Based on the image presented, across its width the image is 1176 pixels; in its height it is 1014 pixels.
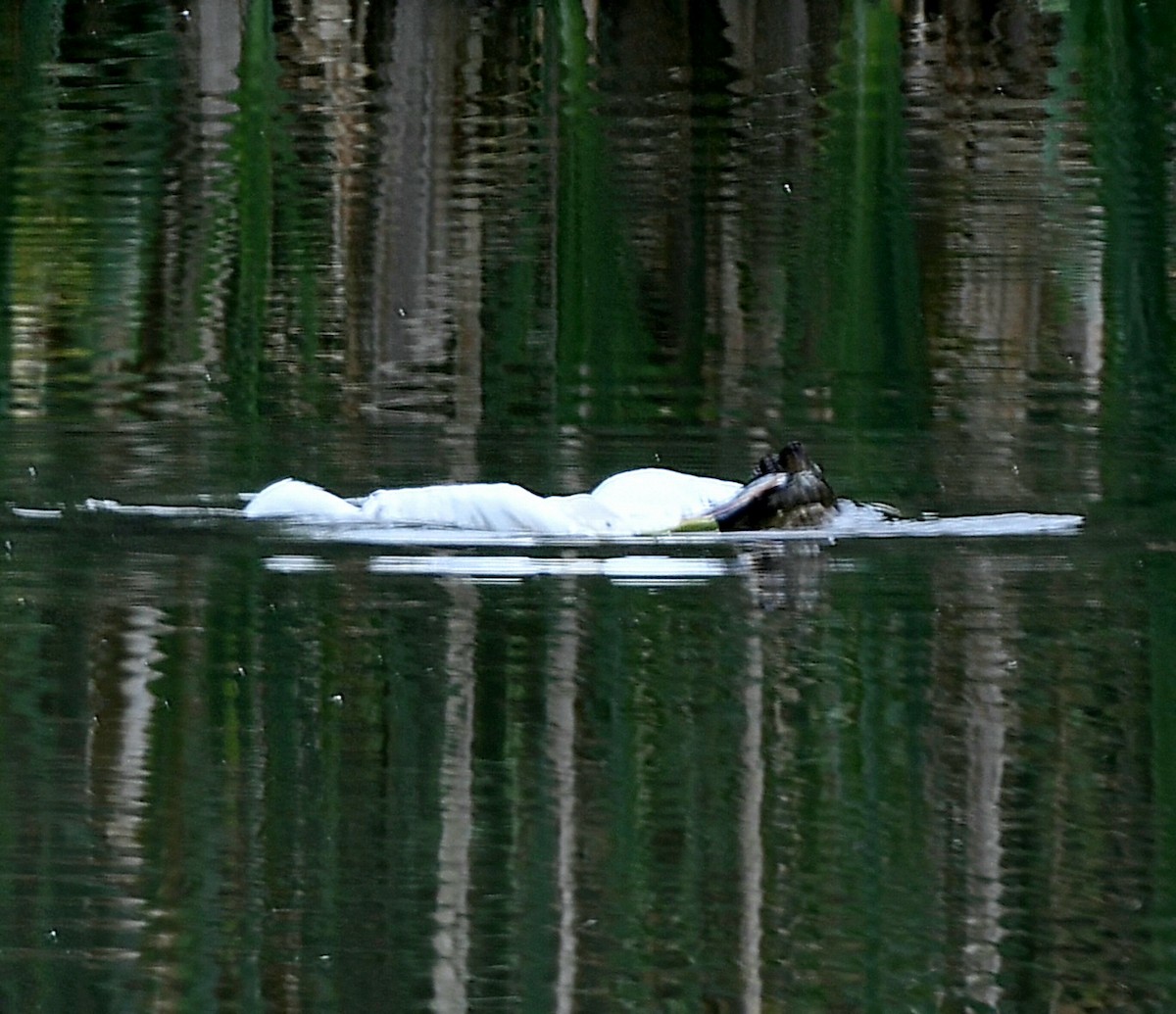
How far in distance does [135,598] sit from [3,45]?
13638 mm

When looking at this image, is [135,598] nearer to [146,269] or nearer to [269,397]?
[269,397]

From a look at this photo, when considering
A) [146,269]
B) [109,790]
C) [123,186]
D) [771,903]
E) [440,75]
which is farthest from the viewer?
[440,75]

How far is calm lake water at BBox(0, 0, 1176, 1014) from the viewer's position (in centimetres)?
507

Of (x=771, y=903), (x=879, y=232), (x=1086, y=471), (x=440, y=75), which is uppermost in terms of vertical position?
(x=440, y=75)

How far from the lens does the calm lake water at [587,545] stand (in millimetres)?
5074

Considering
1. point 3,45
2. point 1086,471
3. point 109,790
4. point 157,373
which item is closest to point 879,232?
point 157,373

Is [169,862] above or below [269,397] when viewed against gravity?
below

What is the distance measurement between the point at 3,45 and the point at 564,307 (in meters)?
8.29

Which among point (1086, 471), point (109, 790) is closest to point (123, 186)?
point (1086, 471)

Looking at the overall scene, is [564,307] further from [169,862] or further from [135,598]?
[169,862]

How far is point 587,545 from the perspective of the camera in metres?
8.48

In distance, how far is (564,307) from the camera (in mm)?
13461

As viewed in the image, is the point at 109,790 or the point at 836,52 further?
the point at 836,52

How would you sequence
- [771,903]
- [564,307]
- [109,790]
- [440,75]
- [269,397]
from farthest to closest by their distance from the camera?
[440,75]
[564,307]
[269,397]
[109,790]
[771,903]
